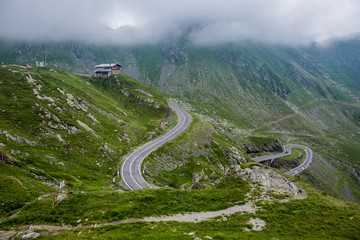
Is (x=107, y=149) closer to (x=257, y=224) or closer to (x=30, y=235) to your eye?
(x=30, y=235)

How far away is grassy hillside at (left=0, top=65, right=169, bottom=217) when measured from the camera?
3366 cm

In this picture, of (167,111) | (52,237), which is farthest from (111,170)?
(167,111)

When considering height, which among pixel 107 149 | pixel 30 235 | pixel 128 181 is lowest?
pixel 128 181

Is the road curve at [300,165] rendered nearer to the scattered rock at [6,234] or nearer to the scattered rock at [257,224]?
the scattered rock at [257,224]

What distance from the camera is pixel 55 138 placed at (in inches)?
2164

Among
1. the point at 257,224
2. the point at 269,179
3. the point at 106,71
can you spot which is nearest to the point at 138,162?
the point at 269,179

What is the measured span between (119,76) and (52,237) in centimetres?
13515

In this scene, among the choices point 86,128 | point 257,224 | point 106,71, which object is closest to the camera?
point 257,224

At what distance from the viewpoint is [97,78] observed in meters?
141

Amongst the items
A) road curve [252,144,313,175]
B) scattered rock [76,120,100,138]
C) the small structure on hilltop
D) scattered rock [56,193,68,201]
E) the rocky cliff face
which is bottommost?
road curve [252,144,313,175]

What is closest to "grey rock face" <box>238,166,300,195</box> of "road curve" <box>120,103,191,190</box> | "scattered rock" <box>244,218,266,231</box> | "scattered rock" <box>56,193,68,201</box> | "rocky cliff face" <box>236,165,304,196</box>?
"rocky cliff face" <box>236,165,304,196</box>

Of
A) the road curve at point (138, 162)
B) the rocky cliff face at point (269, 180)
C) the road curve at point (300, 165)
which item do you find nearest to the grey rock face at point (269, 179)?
the rocky cliff face at point (269, 180)

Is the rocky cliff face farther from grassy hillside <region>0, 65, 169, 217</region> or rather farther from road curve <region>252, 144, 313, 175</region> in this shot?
road curve <region>252, 144, 313, 175</region>

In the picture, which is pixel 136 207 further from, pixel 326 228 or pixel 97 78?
pixel 97 78
